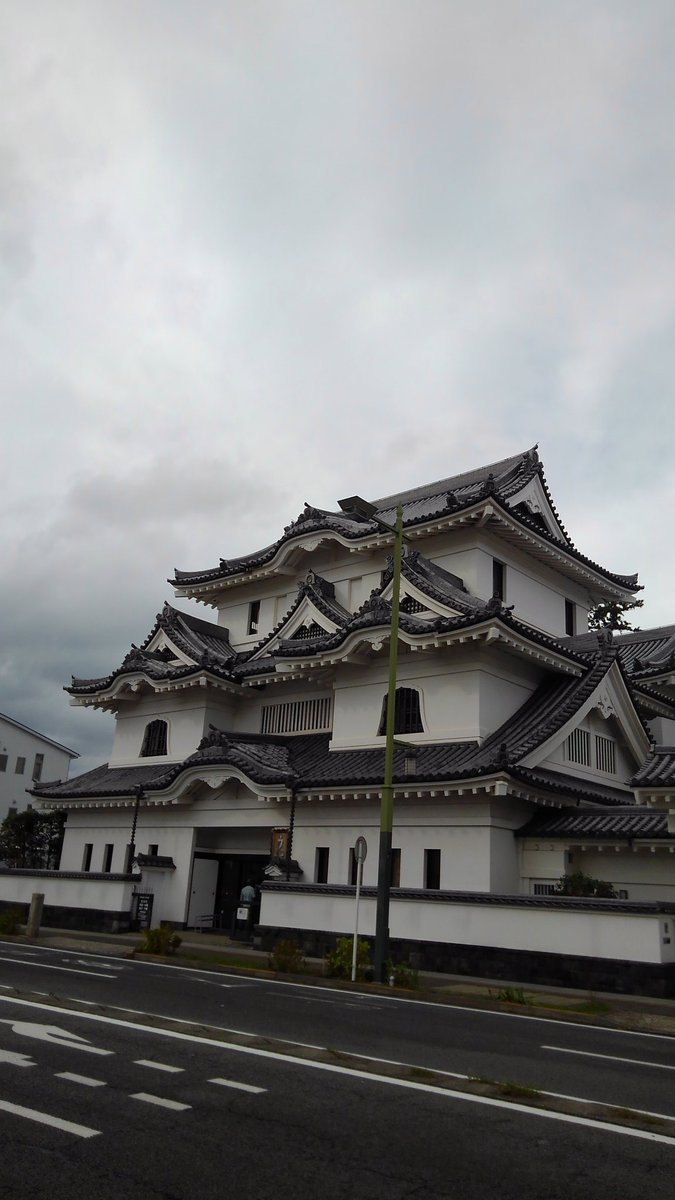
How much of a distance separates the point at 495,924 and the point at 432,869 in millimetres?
3954

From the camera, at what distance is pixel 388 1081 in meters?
8.43

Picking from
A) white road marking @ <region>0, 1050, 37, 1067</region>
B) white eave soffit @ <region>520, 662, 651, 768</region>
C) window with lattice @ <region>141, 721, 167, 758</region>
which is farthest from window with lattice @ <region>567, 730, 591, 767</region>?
white road marking @ <region>0, 1050, 37, 1067</region>

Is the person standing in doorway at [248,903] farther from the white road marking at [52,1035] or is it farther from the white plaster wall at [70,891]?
the white road marking at [52,1035]

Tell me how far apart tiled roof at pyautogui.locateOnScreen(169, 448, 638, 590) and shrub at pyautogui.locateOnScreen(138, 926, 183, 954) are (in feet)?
45.0

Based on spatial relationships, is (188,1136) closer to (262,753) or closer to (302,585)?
(262,753)

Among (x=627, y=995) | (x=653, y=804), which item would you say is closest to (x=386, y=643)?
(x=653, y=804)

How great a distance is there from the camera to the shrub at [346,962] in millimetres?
17828

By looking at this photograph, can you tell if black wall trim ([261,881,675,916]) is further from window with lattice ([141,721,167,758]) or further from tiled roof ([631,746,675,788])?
window with lattice ([141,721,167,758])

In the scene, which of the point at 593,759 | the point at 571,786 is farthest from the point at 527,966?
the point at 593,759

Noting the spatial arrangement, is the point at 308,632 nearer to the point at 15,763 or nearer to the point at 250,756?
the point at 250,756

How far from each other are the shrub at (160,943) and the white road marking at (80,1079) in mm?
13568

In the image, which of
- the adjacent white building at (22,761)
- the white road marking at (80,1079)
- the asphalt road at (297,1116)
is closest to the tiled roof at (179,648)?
the asphalt road at (297,1116)

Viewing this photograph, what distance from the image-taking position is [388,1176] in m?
5.73

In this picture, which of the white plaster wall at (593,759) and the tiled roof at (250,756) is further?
the tiled roof at (250,756)
